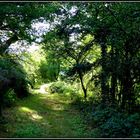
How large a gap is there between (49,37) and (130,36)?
5.29 m

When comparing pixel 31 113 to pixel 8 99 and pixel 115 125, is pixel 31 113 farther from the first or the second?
pixel 115 125

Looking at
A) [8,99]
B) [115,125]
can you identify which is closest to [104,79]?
[115,125]

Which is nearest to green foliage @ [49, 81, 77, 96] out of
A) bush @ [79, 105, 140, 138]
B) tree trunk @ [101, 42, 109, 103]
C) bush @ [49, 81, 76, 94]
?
bush @ [49, 81, 76, 94]

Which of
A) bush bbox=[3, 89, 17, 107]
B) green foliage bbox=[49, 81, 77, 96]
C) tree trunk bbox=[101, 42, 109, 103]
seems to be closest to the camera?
tree trunk bbox=[101, 42, 109, 103]

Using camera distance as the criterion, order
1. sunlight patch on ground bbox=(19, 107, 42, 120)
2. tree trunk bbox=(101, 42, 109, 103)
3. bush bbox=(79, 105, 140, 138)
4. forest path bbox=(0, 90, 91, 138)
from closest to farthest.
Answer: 1. bush bbox=(79, 105, 140, 138)
2. forest path bbox=(0, 90, 91, 138)
3. tree trunk bbox=(101, 42, 109, 103)
4. sunlight patch on ground bbox=(19, 107, 42, 120)

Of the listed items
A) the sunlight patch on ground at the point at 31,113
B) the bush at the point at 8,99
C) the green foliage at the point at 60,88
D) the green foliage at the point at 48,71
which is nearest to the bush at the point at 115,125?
the sunlight patch on ground at the point at 31,113

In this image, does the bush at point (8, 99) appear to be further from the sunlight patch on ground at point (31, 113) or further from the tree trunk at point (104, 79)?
the tree trunk at point (104, 79)

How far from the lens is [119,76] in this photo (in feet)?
50.2

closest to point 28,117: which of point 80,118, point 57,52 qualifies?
point 80,118

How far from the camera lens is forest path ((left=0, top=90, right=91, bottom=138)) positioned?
12.6 meters

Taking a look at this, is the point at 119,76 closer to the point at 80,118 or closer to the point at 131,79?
the point at 131,79

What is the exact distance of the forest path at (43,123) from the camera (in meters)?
12.6

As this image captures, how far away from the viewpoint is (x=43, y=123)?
15.0 metres

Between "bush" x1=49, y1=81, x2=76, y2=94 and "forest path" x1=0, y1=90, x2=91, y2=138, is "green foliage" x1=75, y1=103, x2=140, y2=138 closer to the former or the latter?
"forest path" x1=0, y1=90, x2=91, y2=138
